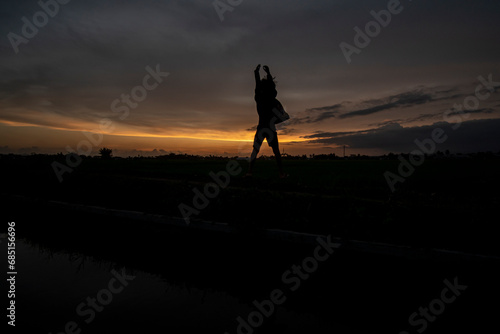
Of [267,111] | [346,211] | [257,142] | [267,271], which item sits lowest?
[267,271]

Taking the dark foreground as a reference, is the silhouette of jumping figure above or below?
above

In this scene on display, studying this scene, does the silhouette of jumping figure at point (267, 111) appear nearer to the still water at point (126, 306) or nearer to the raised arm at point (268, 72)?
the raised arm at point (268, 72)

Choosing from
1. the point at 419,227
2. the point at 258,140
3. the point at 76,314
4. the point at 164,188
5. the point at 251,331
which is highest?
the point at 258,140

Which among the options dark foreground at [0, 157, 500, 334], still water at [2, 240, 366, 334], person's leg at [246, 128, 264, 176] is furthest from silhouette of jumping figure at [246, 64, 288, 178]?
still water at [2, 240, 366, 334]

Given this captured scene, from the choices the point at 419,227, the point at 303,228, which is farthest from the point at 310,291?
the point at 419,227

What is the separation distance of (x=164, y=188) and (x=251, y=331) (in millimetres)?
5605

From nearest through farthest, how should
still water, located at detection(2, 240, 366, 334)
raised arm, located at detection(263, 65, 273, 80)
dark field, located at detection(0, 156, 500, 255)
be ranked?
still water, located at detection(2, 240, 366, 334), dark field, located at detection(0, 156, 500, 255), raised arm, located at detection(263, 65, 273, 80)

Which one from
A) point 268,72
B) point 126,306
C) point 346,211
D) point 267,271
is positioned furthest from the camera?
point 268,72

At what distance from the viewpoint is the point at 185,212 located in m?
6.25

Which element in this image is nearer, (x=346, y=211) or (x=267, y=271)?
(x=267, y=271)

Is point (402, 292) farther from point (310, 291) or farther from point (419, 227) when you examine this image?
point (419, 227)

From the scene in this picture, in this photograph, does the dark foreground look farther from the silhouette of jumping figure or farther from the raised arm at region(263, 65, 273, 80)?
the raised arm at region(263, 65, 273, 80)

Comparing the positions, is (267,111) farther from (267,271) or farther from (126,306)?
(126,306)

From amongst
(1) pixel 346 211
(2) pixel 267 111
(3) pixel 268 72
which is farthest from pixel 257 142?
(1) pixel 346 211
